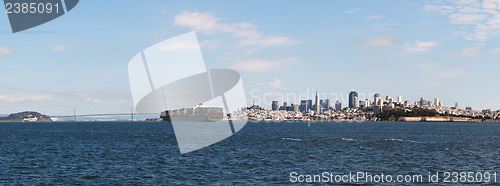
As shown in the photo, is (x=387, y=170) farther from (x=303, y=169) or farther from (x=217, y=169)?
(x=217, y=169)

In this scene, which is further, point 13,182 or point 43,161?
point 43,161

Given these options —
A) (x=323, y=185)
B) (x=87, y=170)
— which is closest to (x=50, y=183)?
(x=87, y=170)

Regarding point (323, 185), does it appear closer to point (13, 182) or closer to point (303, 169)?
point (303, 169)

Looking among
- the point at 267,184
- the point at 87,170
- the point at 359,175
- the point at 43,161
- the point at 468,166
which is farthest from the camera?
the point at 43,161

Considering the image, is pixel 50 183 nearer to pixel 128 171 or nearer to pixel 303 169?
pixel 128 171

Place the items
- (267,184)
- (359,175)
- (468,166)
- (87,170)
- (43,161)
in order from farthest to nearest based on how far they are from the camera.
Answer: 1. (43,161)
2. (468,166)
3. (87,170)
4. (359,175)
5. (267,184)

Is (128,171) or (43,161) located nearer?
(128,171)

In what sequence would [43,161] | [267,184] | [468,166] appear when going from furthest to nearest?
[43,161] < [468,166] < [267,184]

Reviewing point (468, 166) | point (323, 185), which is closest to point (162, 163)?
point (323, 185)

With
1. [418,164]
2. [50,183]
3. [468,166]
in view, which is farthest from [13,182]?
[468,166]
